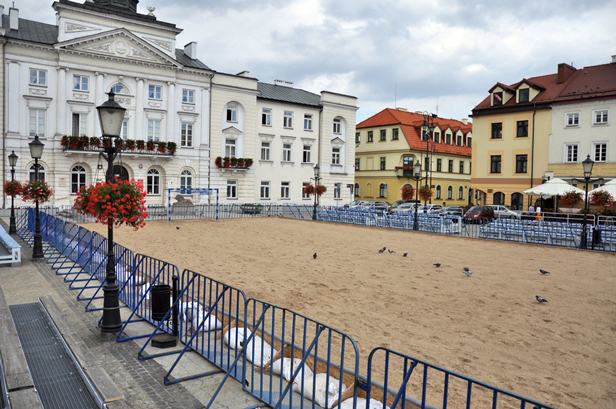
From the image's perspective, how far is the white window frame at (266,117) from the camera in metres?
47.3

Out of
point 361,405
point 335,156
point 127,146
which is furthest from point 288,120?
point 361,405

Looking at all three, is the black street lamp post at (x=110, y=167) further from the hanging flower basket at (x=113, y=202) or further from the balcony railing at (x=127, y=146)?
the balcony railing at (x=127, y=146)

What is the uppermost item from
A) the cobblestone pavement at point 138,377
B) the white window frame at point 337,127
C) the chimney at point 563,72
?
the chimney at point 563,72

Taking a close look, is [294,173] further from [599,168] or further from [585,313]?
[585,313]

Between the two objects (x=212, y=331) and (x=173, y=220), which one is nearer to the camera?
(x=212, y=331)

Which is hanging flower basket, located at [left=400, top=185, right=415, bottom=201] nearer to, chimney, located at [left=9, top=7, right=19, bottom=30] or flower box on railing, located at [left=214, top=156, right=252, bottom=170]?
flower box on railing, located at [left=214, top=156, right=252, bottom=170]

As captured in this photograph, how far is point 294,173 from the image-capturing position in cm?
4931

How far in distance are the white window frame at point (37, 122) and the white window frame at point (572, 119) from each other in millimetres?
42999

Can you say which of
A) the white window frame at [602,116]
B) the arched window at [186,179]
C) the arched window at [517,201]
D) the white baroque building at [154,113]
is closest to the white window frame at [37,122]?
the white baroque building at [154,113]

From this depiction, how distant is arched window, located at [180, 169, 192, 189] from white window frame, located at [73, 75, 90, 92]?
1058 centimetres

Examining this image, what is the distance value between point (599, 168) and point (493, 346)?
35325mm

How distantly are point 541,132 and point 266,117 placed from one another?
2637cm

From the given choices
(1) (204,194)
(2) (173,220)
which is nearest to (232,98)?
(1) (204,194)

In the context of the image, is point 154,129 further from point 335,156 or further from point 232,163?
point 335,156
